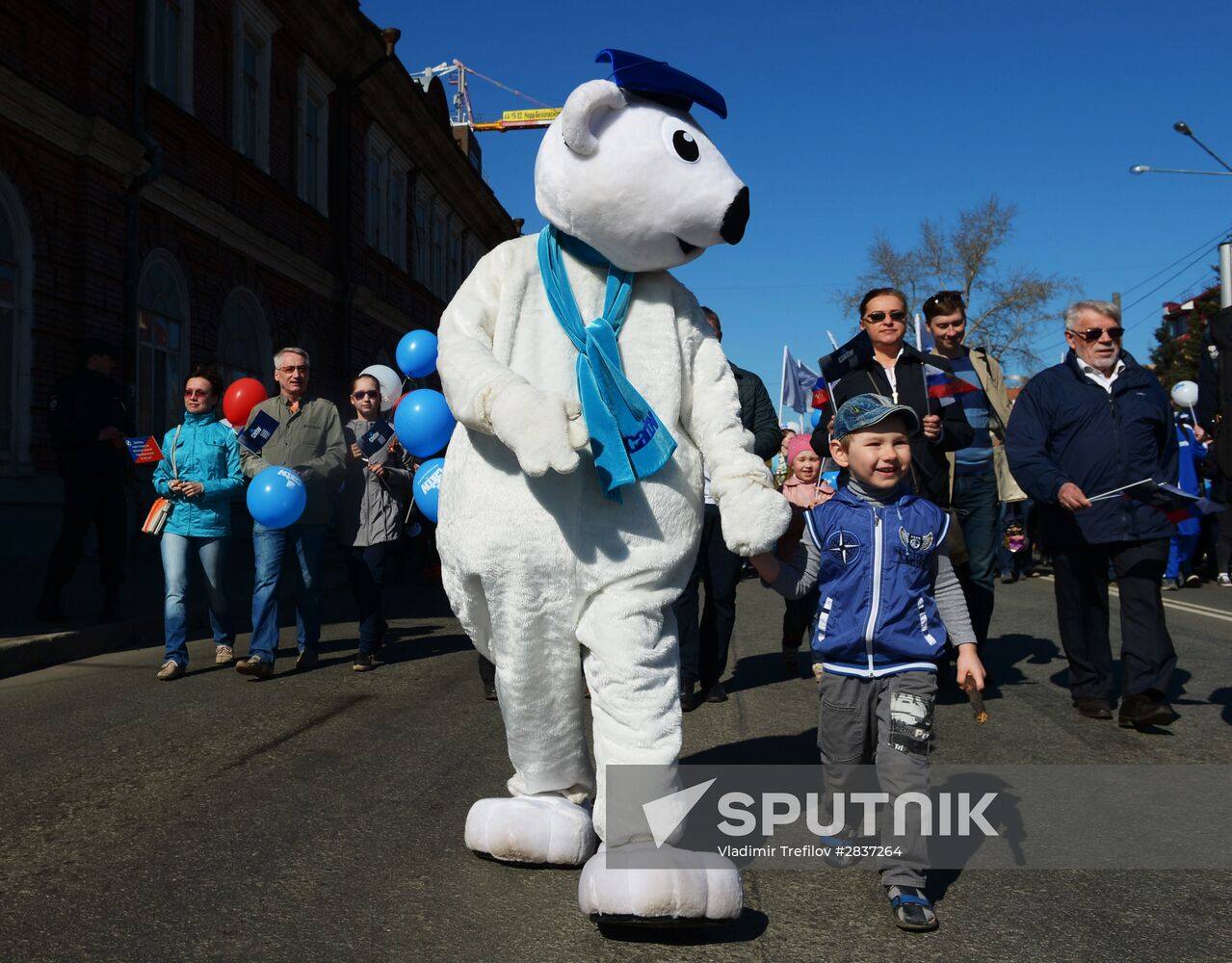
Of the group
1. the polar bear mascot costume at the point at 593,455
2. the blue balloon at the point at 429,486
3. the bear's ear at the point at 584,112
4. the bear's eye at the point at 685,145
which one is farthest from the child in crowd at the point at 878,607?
the blue balloon at the point at 429,486

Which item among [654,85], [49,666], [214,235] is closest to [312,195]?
[214,235]

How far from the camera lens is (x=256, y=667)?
22.3ft

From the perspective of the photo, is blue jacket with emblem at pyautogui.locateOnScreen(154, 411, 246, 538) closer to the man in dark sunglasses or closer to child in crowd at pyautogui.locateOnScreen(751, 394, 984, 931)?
the man in dark sunglasses

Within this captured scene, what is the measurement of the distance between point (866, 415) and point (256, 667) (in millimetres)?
4415

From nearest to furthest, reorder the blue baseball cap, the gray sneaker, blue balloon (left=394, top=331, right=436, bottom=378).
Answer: the blue baseball cap, the gray sneaker, blue balloon (left=394, top=331, right=436, bottom=378)

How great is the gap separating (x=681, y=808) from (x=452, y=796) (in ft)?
4.62

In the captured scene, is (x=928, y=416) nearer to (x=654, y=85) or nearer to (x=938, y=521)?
(x=938, y=521)

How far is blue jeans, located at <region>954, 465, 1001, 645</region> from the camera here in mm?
6344

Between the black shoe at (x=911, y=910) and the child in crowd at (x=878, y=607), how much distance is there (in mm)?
110

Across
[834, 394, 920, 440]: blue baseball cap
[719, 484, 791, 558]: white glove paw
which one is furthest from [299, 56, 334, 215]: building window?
[719, 484, 791, 558]: white glove paw

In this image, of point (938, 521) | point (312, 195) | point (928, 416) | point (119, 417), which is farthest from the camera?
point (312, 195)

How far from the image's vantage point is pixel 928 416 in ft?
18.3

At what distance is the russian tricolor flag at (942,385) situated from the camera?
18.8 feet

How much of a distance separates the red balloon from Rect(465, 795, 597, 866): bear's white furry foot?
6.23 meters
